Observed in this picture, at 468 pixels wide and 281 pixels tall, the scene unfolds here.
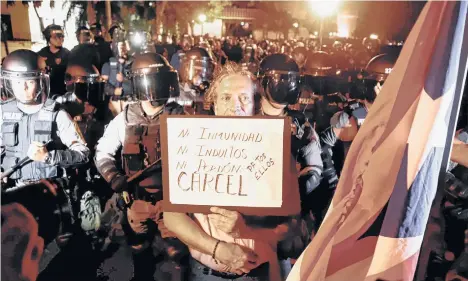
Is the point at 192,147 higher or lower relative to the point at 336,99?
lower

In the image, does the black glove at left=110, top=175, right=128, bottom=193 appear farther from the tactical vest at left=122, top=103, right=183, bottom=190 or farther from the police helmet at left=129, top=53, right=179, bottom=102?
the police helmet at left=129, top=53, right=179, bottom=102

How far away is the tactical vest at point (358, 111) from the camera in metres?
2.67

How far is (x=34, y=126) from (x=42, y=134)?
0.07 metres

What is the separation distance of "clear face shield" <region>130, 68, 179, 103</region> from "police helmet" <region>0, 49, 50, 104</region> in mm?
611

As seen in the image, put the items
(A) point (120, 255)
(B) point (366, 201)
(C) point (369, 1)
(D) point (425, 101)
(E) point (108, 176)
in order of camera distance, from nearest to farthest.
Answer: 1. (D) point (425, 101)
2. (B) point (366, 201)
3. (C) point (369, 1)
4. (E) point (108, 176)
5. (A) point (120, 255)

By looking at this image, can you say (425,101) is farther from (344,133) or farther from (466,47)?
(344,133)

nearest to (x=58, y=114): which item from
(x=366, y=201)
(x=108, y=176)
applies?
(x=108, y=176)

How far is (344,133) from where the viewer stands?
272 centimetres

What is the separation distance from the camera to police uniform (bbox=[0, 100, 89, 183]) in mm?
2883

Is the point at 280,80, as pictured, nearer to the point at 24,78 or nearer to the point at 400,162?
the point at 400,162

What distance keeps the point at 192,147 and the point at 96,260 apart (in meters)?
1.25

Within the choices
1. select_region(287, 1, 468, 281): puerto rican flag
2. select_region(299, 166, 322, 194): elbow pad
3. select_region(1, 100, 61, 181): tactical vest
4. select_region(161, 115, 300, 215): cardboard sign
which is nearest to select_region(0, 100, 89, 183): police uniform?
select_region(1, 100, 61, 181): tactical vest

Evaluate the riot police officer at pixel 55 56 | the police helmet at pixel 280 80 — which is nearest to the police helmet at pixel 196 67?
the police helmet at pixel 280 80

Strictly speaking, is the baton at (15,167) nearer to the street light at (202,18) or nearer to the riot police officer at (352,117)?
the street light at (202,18)
